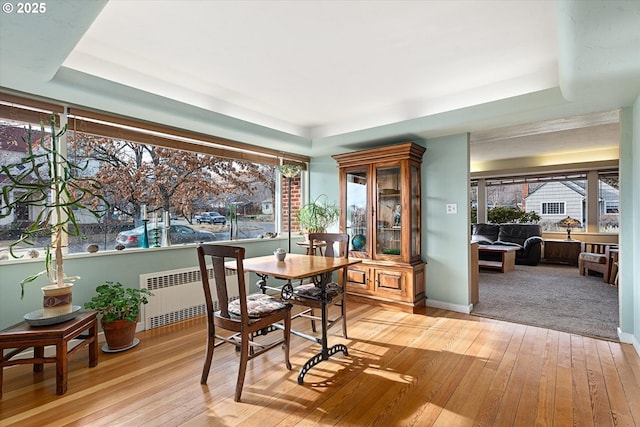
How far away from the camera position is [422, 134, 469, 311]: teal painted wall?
150 inches

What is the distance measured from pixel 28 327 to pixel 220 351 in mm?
1366

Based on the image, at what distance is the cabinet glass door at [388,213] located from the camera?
4012 millimetres

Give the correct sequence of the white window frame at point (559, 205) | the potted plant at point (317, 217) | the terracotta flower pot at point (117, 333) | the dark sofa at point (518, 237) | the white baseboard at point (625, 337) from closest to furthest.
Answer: the terracotta flower pot at point (117, 333) < the white baseboard at point (625, 337) < the potted plant at point (317, 217) < the dark sofa at point (518, 237) < the white window frame at point (559, 205)

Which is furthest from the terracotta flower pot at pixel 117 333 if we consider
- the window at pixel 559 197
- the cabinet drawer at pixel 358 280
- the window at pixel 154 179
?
the window at pixel 559 197

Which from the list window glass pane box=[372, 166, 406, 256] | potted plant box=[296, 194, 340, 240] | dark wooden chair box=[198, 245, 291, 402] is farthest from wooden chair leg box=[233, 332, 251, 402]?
potted plant box=[296, 194, 340, 240]

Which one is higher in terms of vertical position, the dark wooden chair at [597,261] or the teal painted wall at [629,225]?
the teal painted wall at [629,225]

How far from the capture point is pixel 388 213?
413cm

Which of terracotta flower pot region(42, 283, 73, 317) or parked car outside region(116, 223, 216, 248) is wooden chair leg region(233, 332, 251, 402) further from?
parked car outside region(116, 223, 216, 248)

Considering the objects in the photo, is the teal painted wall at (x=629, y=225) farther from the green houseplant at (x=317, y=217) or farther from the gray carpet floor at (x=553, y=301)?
the green houseplant at (x=317, y=217)

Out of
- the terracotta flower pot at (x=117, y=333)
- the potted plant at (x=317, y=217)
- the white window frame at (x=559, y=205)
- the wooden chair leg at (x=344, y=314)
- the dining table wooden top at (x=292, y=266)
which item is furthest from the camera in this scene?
the white window frame at (x=559, y=205)

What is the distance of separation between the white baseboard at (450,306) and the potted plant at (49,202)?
3.74 meters

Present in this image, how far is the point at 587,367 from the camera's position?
245cm

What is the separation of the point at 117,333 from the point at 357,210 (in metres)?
3.02

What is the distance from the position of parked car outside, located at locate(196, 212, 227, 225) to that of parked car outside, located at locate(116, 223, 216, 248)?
14cm
